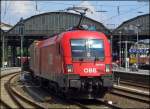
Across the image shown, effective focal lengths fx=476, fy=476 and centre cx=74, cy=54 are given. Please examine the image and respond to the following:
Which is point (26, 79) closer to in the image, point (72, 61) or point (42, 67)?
point (42, 67)

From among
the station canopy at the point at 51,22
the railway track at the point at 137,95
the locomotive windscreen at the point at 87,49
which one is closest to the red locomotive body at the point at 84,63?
the locomotive windscreen at the point at 87,49

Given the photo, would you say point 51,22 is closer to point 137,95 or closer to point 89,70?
point 137,95

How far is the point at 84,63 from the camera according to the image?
21328 millimetres

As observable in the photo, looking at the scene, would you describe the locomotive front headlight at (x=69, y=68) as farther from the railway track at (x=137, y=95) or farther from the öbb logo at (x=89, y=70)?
the railway track at (x=137, y=95)

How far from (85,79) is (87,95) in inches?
29.8

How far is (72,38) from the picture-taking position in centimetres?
2203

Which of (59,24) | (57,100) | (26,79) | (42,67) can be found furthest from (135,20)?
(57,100)

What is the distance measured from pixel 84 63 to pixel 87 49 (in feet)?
2.66

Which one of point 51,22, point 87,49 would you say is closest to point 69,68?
point 87,49

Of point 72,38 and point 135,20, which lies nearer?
point 72,38

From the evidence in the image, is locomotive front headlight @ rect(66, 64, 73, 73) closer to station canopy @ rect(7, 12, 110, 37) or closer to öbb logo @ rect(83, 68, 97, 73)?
öbb logo @ rect(83, 68, 97, 73)

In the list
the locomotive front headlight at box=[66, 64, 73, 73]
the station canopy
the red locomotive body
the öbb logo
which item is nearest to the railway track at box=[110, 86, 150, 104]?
the red locomotive body

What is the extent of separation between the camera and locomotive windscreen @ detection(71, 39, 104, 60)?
21641mm

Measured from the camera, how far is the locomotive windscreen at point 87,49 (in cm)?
2164
